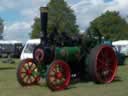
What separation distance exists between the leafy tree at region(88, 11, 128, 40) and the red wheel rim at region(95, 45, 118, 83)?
69.6 meters

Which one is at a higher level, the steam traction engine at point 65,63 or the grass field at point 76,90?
the steam traction engine at point 65,63

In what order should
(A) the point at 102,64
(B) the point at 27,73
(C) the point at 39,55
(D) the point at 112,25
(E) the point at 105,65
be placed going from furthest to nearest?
(D) the point at 112,25 → (E) the point at 105,65 → (A) the point at 102,64 → (B) the point at 27,73 → (C) the point at 39,55

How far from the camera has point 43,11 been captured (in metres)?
14.8

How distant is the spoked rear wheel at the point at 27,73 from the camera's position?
14.8 metres

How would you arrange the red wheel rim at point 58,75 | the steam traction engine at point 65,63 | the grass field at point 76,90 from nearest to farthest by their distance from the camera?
the grass field at point 76,90 → the red wheel rim at point 58,75 → the steam traction engine at point 65,63

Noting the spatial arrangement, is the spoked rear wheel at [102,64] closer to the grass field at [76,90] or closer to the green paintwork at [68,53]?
the grass field at [76,90]

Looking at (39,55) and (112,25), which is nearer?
(39,55)

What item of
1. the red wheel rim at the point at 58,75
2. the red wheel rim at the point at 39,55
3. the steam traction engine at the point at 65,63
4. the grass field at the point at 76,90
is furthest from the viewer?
the red wheel rim at the point at 39,55

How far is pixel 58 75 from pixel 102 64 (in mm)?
2388

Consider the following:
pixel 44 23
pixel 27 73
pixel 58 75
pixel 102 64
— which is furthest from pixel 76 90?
pixel 44 23

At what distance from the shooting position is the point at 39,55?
14.7 meters

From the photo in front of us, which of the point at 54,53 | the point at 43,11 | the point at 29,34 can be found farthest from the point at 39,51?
the point at 29,34

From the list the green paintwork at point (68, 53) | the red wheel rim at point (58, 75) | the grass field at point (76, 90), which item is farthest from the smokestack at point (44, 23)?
the grass field at point (76, 90)

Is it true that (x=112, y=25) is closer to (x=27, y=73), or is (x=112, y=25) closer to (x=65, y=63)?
(x=27, y=73)
